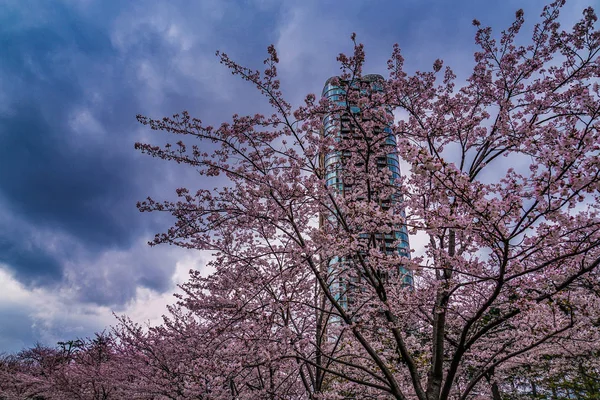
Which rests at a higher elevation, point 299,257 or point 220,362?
point 299,257

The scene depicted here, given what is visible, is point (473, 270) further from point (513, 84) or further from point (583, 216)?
point (513, 84)

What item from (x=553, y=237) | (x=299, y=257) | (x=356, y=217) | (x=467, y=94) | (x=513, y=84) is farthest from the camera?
(x=467, y=94)

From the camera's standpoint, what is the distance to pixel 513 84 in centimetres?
718

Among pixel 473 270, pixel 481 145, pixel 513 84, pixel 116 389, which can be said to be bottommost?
pixel 116 389

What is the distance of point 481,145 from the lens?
7.37 m

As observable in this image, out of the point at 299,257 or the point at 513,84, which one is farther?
the point at 513,84

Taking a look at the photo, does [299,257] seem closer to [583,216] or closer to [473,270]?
[473,270]

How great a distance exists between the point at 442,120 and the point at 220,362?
826cm

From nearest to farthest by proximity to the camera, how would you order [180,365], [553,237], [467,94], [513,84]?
[553,237] < [513,84] < [467,94] < [180,365]

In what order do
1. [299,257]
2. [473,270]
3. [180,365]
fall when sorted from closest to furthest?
1. [473,270]
2. [299,257]
3. [180,365]

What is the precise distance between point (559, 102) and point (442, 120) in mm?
2169

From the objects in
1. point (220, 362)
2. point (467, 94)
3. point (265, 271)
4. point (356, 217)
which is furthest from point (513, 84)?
point (220, 362)

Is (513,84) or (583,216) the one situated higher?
(513,84)

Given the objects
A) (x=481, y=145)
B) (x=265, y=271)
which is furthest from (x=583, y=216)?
(x=265, y=271)
